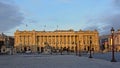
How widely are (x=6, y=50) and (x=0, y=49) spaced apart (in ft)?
10.2

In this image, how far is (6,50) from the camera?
5285 inches

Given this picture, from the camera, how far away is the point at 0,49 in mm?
135500
